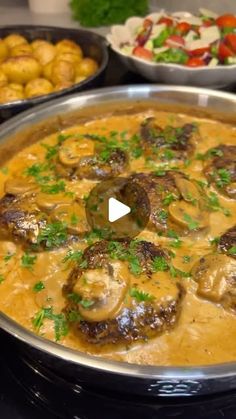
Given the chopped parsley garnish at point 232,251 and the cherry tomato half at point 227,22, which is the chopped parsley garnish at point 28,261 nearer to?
the chopped parsley garnish at point 232,251

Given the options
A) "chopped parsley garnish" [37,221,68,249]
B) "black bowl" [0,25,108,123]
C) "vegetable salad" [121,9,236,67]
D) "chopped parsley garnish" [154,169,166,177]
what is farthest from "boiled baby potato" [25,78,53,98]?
"chopped parsley garnish" [37,221,68,249]

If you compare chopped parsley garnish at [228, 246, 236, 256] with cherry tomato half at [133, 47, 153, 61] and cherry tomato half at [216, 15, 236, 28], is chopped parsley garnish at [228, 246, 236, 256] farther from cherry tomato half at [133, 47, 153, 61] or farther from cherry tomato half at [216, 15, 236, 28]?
cherry tomato half at [216, 15, 236, 28]

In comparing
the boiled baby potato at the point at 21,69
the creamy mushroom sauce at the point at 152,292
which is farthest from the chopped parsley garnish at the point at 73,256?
the boiled baby potato at the point at 21,69

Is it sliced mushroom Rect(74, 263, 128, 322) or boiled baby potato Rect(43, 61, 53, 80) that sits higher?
sliced mushroom Rect(74, 263, 128, 322)

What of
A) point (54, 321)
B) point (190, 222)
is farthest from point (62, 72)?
point (54, 321)

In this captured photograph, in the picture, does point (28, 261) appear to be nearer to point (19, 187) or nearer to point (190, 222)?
point (19, 187)

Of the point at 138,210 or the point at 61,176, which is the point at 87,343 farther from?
the point at 61,176
